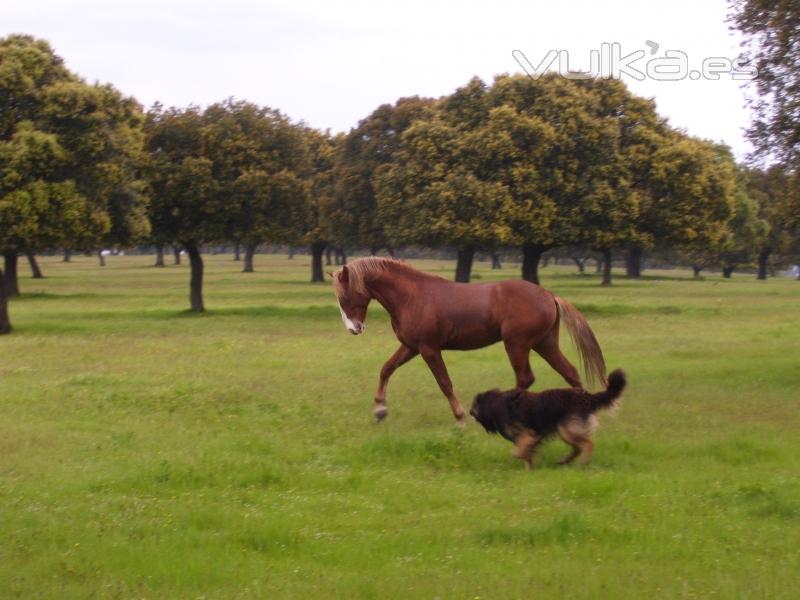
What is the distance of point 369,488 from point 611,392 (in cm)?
272

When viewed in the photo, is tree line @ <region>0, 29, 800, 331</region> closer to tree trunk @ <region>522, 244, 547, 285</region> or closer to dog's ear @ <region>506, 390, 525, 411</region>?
tree trunk @ <region>522, 244, 547, 285</region>

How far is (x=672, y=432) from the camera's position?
42.4 ft

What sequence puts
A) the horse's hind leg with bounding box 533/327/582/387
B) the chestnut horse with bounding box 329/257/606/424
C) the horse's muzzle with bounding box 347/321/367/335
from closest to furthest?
the chestnut horse with bounding box 329/257/606/424 → the horse's hind leg with bounding box 533/327/582/387 → the horse's muzzle with bounding box 347/321/367/335

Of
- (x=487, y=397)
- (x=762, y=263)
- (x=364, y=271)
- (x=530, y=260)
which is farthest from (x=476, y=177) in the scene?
(x=762, y=263)

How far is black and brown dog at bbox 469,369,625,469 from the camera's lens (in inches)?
419

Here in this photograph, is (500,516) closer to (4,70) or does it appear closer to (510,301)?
(510,301)

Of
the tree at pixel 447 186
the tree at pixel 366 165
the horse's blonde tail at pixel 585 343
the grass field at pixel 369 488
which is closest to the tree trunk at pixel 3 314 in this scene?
the grass field at pixel 369 488

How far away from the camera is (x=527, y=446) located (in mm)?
10758

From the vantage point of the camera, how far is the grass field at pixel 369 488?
7.05 m

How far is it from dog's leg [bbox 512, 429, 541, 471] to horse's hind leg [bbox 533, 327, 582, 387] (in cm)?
295

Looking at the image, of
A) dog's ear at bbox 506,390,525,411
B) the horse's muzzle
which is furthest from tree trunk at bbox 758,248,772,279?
dog's ear at bbox 506,390,525,411

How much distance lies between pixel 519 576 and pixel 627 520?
1.87m

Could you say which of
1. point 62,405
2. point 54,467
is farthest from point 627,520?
point 62,405

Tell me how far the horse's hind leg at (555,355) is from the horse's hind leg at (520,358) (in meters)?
0.30
